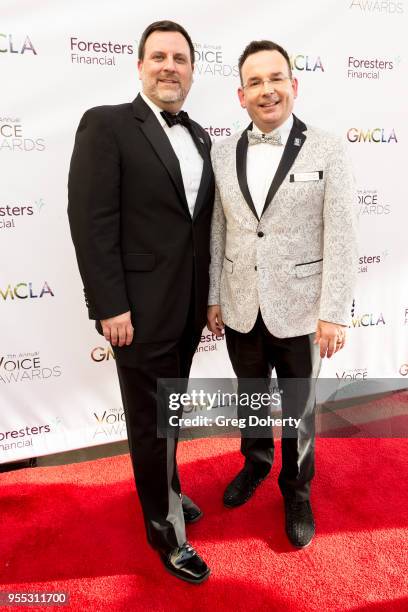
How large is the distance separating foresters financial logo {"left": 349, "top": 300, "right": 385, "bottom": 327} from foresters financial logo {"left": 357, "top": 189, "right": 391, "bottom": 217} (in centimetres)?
57

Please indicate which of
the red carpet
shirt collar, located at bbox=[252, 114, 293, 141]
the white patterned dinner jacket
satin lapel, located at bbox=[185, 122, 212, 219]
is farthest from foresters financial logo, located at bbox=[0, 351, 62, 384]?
shirt collar, located at bbox=[252, 114, 293, 141]

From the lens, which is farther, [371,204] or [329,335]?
[371,204]

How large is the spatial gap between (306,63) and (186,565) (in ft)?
8.15

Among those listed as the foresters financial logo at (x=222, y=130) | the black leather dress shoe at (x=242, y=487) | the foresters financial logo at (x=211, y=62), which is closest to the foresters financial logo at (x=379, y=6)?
the foresters financial logo at (x=211, y=62)

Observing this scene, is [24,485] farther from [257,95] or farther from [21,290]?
[257,95]

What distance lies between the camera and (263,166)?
177 centimetres

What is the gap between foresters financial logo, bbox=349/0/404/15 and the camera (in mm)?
2615

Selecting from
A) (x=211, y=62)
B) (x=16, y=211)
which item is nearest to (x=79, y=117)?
(x=16, y=211)

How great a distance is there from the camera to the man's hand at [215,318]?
76.5 inches

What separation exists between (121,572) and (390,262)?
233 centimetres

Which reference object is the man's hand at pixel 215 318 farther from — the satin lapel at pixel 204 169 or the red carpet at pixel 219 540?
the red carpet at pixel 219 540

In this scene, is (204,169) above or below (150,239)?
above

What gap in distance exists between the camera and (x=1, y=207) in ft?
7.45

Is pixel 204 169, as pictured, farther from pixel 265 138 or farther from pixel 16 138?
pixel 16 138
